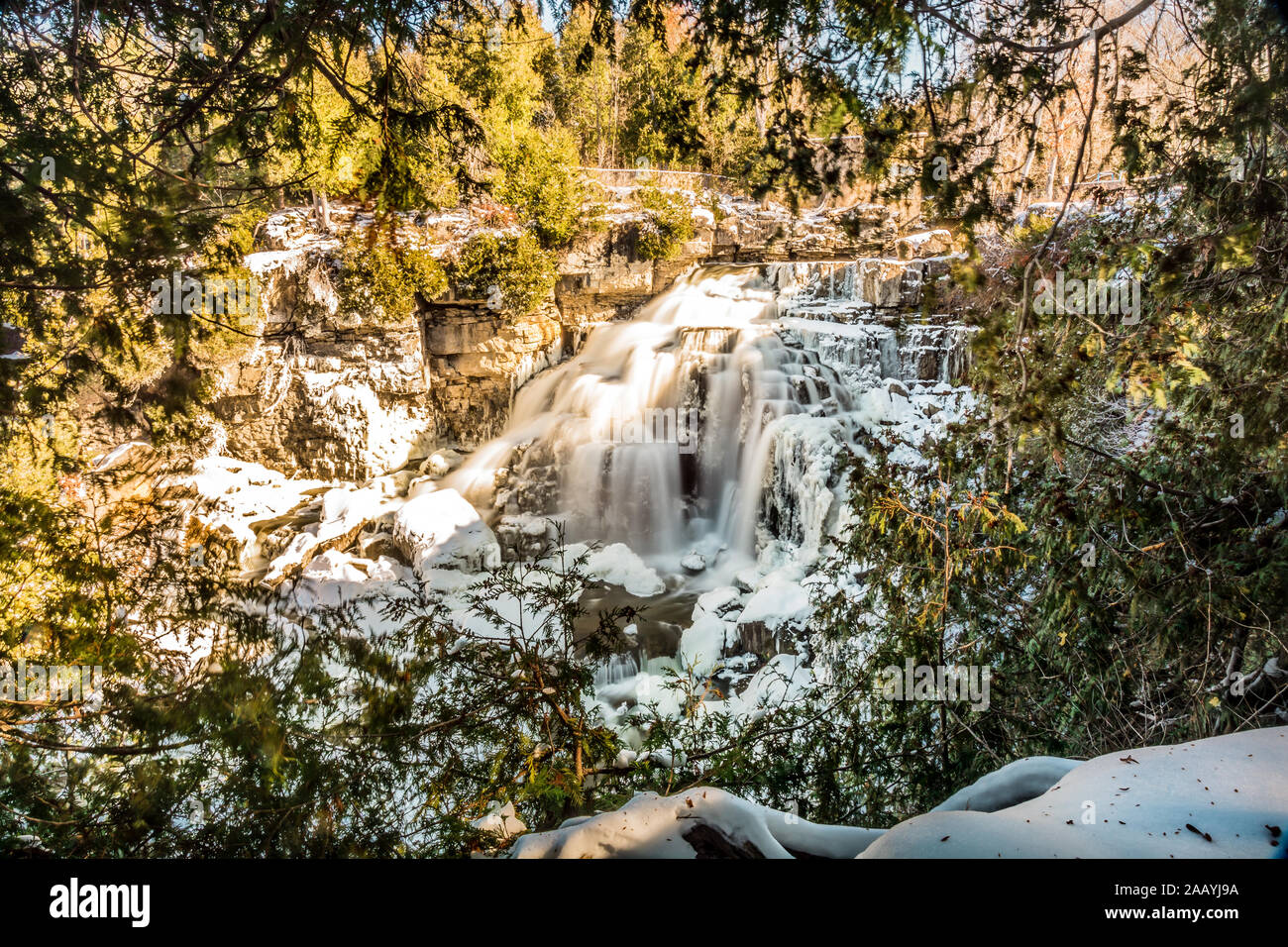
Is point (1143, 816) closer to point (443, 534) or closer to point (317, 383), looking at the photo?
point (443, 534)

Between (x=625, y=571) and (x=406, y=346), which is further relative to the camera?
(x=406, y=346)

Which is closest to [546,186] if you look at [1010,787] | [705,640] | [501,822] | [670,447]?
[670,447]

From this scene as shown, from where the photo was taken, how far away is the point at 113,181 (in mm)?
2439

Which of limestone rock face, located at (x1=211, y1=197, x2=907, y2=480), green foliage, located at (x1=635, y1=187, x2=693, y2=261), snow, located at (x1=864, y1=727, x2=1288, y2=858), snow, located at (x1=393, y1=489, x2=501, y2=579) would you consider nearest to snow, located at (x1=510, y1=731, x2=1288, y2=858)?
snow, located at (x1=864, y1=727, x2=1288, y2=858)

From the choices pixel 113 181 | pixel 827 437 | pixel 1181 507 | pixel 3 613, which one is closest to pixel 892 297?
pixel 827 437

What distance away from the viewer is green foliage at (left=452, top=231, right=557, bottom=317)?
39.6 ft

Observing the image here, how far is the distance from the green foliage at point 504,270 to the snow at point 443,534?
4473mm

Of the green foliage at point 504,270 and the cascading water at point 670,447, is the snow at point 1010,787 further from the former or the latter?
A: the green foliage at point 504,270

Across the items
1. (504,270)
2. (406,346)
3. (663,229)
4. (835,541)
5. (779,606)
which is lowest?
(779,606)

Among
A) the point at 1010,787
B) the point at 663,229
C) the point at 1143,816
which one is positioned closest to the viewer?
the point at 1143,816

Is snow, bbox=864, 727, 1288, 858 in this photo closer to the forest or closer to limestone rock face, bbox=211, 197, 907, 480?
the forest

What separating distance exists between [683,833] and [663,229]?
1304cm

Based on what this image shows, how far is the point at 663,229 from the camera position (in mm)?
13320
